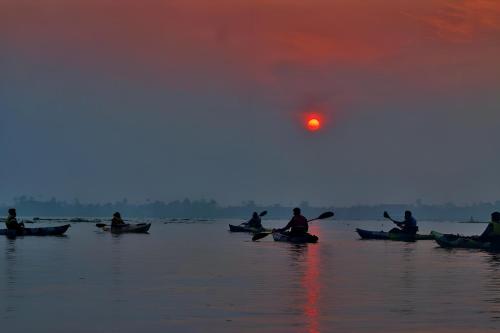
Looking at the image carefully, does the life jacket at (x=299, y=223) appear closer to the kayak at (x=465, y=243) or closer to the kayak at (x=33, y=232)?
the kayak at (x=465, y=243)

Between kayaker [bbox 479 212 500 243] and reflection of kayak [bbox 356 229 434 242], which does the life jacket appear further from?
kayaker [bbox 479 212 500 243]

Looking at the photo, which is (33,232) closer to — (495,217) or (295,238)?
(295,238)

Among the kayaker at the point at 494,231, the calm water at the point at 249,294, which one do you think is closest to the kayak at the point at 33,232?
the calm water at the point at 249,294

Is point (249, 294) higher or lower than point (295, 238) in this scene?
lower

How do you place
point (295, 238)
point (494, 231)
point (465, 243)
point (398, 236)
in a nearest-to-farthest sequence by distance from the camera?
point (494, 231) → point (465, 243) → point (295, 238) → point (398, 236)

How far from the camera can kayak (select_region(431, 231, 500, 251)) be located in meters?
49.3

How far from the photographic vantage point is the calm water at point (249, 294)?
69.2ft

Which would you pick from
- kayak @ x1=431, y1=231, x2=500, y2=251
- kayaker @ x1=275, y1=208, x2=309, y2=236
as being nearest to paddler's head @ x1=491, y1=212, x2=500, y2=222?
kayak @ x1=431, y1=231, x2=500, y2=251

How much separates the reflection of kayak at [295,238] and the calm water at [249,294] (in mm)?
8946

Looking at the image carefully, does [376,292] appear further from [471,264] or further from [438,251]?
[438,251]

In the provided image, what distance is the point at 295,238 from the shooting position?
56562mm

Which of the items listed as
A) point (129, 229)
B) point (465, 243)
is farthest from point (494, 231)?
point (129, 229)

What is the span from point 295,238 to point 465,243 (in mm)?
10236

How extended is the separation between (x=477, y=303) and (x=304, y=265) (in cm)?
1573
